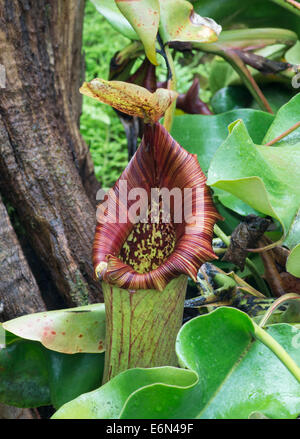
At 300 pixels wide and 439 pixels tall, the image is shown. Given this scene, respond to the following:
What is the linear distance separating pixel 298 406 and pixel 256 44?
83cm

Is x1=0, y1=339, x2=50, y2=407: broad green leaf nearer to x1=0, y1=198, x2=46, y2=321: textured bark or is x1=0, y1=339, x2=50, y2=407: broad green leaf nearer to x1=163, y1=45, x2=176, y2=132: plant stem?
x1=0, y1=198, x2=46, y2=321: textured bark

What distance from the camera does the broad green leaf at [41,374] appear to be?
76 centimetres

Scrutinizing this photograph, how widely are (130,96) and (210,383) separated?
1.26 feet

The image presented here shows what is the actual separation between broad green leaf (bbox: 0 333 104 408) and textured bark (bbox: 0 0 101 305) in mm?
180

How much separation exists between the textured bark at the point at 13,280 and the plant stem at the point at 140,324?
24cm

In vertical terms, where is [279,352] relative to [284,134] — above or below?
below

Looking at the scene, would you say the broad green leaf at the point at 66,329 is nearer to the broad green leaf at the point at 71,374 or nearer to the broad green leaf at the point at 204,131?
the broad green leaf at the point at 71,374

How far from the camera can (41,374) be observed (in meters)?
Result: 0.79

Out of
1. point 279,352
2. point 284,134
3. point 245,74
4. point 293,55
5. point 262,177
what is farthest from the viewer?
point 293,55

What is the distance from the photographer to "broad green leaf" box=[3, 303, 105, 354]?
2.24ft

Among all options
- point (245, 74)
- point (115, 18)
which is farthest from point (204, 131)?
point (115, 18)

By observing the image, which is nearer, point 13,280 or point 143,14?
point 143,14

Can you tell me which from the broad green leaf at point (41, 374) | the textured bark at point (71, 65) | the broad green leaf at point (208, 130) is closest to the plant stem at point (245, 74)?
the broad green leaf at point (208, 130)

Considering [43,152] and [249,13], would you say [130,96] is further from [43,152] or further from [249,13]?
[249,13]
